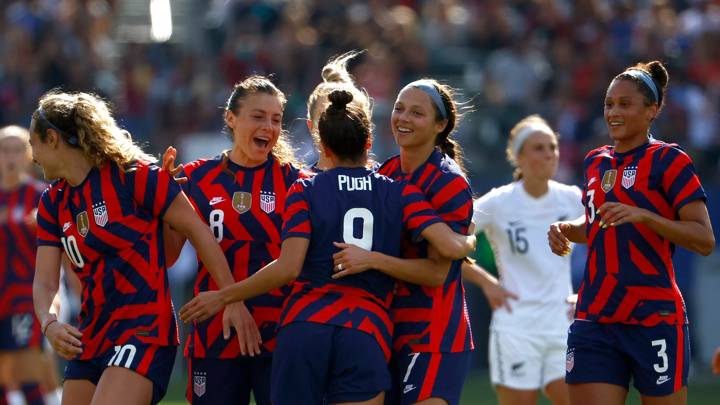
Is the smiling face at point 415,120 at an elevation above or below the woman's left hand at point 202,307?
above

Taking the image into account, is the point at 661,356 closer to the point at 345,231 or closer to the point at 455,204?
the point at 455,204

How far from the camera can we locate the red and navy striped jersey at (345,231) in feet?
18.9

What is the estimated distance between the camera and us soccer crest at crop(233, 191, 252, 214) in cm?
660

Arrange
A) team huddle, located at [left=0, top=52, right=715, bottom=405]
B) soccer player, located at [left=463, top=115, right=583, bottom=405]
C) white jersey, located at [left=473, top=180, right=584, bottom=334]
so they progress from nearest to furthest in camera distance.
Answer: team huddle, located at [left=0, top=52, right=715, bottom=405] < soccer player, located at [left=463, top=115, right=583, bottom=405] < white jersey, located at [left=473, top=180, right=584, bottom=334]

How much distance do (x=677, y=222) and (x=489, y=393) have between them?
284 inches

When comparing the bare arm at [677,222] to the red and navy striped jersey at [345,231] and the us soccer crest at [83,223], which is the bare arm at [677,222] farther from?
the us soccer crest at [83,223]

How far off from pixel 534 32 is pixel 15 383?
9.75 metres

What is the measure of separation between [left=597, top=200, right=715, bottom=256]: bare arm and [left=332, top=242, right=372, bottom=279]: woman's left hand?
122 cm

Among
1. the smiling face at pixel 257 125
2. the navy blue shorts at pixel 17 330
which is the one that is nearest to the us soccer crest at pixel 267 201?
the smiling face at pixel 257 125

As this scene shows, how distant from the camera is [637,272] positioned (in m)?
6.26

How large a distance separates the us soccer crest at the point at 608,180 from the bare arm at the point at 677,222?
9.4 inches

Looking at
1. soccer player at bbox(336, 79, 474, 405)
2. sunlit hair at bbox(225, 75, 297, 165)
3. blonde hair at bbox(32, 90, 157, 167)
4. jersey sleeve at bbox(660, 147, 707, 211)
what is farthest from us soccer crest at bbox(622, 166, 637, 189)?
blonde hair at bbox(32, 90, 157, 167)

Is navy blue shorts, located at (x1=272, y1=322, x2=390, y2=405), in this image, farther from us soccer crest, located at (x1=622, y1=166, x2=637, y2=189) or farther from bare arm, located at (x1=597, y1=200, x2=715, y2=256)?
us soccer crest, located at (x1=622, y1=166, x2=637, y2=189)

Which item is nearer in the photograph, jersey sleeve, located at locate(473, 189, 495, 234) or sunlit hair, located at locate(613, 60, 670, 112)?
sunlit hair, located at locate(613, 60, 670, 112)
